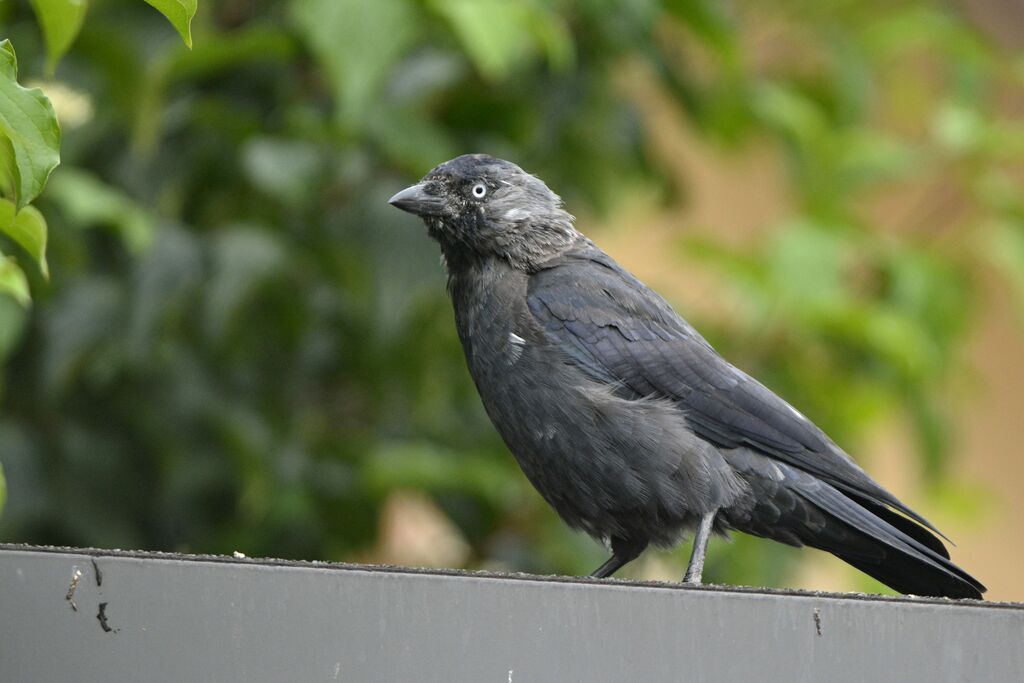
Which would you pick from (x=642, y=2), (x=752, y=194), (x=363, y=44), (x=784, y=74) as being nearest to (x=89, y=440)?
(x=363, y=44)

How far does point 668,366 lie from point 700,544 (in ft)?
1.44

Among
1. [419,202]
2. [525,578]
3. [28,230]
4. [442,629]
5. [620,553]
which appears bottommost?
[442,629]

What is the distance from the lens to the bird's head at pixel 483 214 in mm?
3502

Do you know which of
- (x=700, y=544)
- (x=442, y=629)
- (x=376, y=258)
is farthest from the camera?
(x=376, y=258)

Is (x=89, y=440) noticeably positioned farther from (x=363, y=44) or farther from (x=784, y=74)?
(x=784, y=74)

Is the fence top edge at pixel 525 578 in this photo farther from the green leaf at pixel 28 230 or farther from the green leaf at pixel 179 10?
the green leaf at pixel 179 10

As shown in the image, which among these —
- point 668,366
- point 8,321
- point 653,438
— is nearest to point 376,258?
point 8,321

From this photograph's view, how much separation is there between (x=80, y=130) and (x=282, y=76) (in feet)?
2.21

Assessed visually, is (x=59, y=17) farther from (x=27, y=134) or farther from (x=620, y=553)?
(x=620, y=553)

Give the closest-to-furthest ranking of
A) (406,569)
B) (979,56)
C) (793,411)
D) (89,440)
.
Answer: (406,569)
(793,411)
(89,440)
(979,56)

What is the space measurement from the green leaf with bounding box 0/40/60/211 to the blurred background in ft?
6.61

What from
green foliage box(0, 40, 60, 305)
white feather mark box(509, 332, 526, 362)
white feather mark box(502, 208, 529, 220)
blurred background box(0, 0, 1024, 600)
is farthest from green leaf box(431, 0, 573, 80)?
green foliage box(0, 40, 60, 305)

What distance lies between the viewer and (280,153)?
4113 millimetres

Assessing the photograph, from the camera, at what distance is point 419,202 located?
3506 mm
